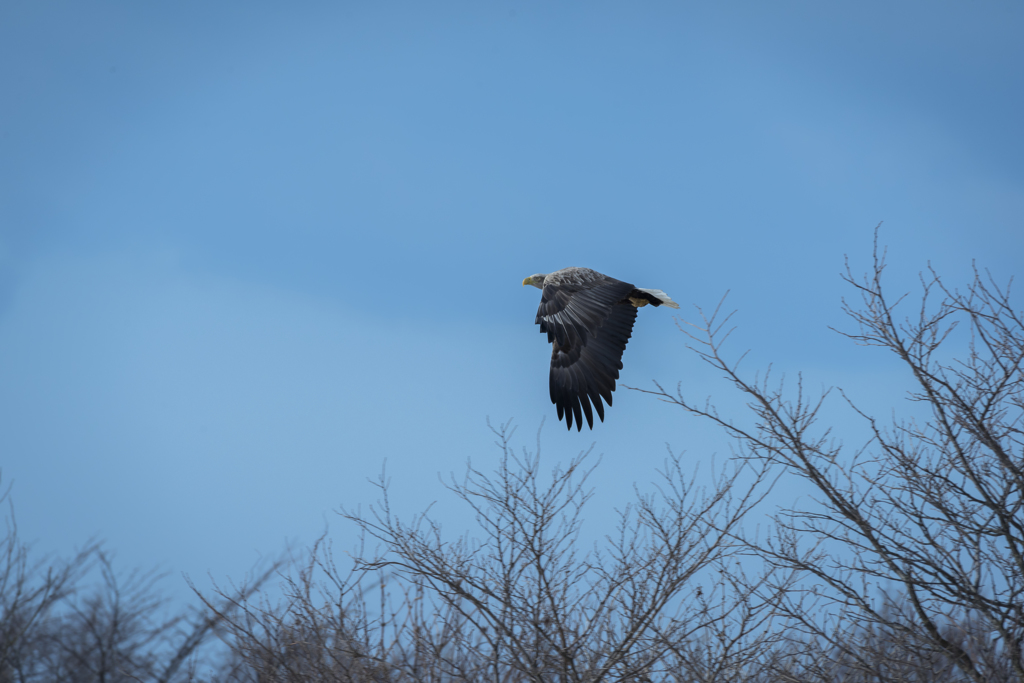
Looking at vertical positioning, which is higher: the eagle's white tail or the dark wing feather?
the eagle's white tail

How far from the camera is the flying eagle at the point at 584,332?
21.8 ft

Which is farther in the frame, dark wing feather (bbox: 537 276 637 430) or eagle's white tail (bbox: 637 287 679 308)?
eagle's white tail (bbox: 637 287 679 308)

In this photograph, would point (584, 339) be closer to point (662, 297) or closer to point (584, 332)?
point (584, 332)

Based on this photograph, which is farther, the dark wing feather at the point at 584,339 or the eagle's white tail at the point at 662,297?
the eagle's white tail at the point at 662,297

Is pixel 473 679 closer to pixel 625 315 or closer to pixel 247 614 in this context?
pixel 247 614

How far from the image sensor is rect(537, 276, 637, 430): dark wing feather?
21.8 feet

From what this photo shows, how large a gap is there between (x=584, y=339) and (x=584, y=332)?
0.11 metres

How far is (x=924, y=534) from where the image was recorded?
5805 millimetres

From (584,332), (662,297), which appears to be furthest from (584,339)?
(662,297)

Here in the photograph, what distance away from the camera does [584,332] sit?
283 inches

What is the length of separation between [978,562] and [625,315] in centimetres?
350

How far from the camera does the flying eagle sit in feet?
21.8

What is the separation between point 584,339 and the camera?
23.3ft

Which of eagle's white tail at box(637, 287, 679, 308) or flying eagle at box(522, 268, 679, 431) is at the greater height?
eagle's white tail at box(637, 287, 679, 308)
